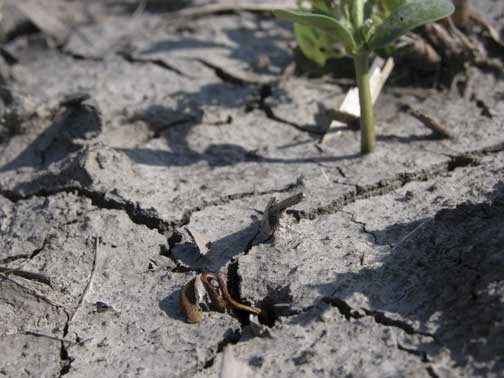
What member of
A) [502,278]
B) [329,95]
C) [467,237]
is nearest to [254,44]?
[329,95]

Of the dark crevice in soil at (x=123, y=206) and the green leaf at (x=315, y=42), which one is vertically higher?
the green leaf at (x=315, y=42)

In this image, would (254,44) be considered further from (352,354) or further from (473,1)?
(352,354)

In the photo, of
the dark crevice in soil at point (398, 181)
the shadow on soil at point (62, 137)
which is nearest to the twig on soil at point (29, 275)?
the shadow on soil at point (62, 137)

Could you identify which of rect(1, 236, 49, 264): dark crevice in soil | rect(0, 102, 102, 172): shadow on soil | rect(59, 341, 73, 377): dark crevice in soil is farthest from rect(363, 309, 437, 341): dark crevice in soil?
rect(0, 102, 102, 172): shadow on soil

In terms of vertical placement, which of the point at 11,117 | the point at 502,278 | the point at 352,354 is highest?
the point at 502,278

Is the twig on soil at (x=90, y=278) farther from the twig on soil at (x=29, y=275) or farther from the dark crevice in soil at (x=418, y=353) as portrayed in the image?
the dark crevice in soil at (x=418, y=353)

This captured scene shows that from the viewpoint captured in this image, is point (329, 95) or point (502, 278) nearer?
point (502, 278)

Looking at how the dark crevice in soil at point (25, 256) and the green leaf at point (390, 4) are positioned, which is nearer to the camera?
the dark crevice in soil at point (25, 256)

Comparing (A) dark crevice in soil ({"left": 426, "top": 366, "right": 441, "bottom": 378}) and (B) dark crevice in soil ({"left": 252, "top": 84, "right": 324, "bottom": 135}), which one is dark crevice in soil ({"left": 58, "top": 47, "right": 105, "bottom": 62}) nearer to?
(B) dark crevice in soil ({"left": 252, "top": 84, "right": 324, "bottom": 135})
